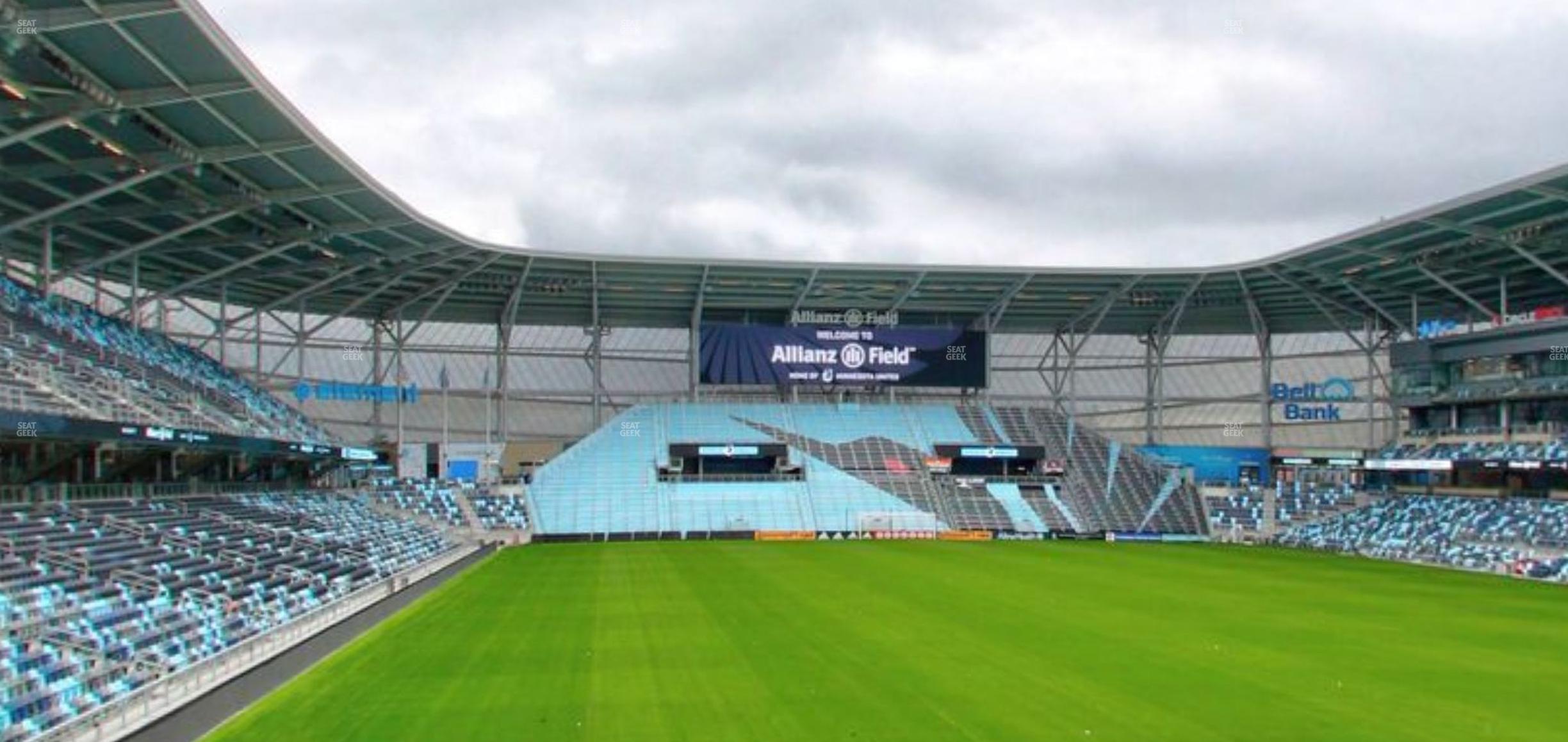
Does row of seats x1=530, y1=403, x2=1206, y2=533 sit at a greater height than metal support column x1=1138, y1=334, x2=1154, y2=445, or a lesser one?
lesser

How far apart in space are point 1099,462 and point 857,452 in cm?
1314

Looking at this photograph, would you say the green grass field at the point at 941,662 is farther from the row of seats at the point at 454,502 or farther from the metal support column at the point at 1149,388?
the metal support column at the point at 1149,388

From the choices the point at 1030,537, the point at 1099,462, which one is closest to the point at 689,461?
the point at 1030,537

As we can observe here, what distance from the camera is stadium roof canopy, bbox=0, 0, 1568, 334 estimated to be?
2762 cm

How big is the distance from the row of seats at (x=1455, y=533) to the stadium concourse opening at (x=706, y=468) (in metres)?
0.27

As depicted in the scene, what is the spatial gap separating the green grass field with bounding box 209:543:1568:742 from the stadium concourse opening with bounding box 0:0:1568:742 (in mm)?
160

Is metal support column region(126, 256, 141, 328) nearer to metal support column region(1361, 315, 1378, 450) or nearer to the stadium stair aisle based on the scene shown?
the stadium stair aisle

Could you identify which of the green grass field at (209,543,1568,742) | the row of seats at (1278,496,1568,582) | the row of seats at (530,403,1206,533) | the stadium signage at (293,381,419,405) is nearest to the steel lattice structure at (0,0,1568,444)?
the stadium signage at (293,381,419,405)

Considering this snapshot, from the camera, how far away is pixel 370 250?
50.0 metres

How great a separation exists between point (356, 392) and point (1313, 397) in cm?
4975

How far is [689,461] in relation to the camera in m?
65.1

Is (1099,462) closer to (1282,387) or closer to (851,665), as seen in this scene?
(1282,387)

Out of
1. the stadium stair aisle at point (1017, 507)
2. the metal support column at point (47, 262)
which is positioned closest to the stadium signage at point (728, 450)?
the stadium stair aisle at point (1017, 507)

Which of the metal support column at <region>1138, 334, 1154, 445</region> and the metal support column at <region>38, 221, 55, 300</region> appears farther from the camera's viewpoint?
the metal support column at <region>1138, 334, 1154, 445</region>
